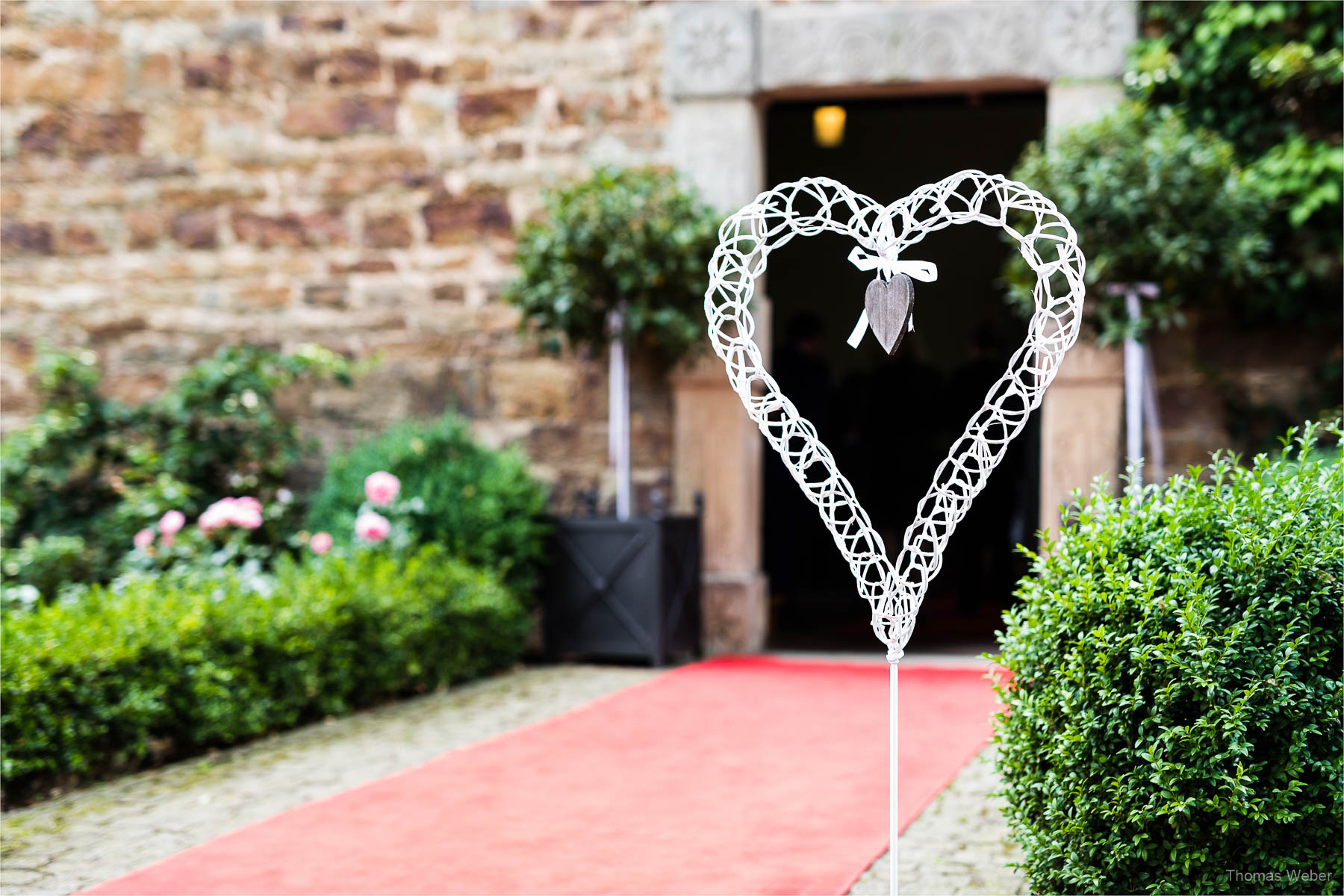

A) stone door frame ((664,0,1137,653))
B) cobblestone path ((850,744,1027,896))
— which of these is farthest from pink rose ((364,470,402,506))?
cobblestone path ((850,744,1027,896))

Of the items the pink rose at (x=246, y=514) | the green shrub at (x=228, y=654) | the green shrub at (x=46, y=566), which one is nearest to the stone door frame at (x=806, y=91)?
the green shrub at (x=228, y=654)

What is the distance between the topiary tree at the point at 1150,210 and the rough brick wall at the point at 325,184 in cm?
207

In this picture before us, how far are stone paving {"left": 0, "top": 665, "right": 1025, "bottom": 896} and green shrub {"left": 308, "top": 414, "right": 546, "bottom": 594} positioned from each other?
88 cm

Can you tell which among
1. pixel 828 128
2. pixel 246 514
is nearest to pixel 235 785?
pixel 246 514

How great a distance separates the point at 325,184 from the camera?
6.98 meters

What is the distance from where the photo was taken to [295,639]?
4770 mm

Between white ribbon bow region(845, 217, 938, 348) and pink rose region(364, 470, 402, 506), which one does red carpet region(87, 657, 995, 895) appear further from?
pink rose region(364, 470, 402, 506)

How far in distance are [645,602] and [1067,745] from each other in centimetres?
355

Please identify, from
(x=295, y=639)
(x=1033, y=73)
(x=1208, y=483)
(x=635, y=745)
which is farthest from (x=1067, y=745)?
(x=1033, y=73)

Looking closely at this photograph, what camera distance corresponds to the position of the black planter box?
19.9 ft

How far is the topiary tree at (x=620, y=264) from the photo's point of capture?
5883 mm

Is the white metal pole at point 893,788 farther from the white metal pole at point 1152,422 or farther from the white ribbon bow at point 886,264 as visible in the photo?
the white metal pole at point 1152,422

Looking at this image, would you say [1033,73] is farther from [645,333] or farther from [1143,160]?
[645,333]

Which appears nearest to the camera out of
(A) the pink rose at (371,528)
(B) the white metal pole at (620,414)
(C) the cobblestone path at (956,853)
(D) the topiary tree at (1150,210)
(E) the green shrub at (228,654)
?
(C) the cobblestone path at (956,853)
